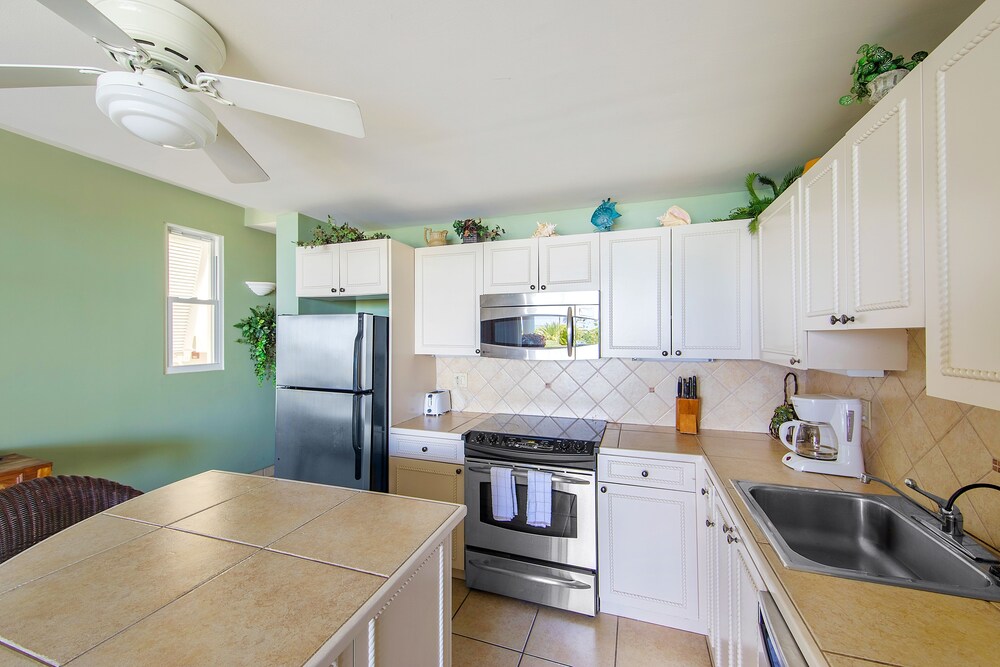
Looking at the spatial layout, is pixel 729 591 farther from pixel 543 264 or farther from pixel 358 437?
pixel 358 437

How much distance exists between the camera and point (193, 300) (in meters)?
3.18

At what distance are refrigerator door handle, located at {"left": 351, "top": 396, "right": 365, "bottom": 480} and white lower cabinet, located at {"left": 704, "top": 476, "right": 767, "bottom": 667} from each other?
6.44 feet

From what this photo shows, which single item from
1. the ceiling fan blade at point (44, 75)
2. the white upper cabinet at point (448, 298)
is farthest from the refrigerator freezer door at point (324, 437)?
the ceiling fan blade at point (44, 75)

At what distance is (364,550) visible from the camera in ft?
3.17

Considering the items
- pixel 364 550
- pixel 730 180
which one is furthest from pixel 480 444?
pixel 730 180

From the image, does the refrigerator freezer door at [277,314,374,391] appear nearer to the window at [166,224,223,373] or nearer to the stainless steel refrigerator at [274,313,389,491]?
the stainless steel refrigerator at [274,313,389,491]

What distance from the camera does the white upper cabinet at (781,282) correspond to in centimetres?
158

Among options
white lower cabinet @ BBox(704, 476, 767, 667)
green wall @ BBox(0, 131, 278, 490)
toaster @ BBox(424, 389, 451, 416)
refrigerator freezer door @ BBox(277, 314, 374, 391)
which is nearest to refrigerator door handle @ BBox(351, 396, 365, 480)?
refrigerator freezer door @ BBox(277, 314, 374, 391)

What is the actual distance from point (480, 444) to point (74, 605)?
166cm

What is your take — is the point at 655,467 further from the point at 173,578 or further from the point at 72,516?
the point at 72,516

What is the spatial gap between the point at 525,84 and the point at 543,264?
1232 mm

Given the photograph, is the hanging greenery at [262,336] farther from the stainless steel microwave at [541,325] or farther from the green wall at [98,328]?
the stainless steel microwave at [541,325]

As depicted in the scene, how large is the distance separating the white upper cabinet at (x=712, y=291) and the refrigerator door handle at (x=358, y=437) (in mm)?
2011

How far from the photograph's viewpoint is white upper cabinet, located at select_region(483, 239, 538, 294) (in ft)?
8.27
